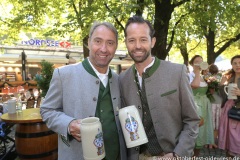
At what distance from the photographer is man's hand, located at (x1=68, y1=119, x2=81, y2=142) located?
149cm

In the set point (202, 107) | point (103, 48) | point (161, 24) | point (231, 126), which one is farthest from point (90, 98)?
point (161, 24)

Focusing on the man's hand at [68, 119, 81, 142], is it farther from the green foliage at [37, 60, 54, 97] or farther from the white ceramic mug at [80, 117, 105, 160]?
the green foliage at [37, 60, 54, 97]

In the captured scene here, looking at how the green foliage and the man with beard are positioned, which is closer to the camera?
the man with beard

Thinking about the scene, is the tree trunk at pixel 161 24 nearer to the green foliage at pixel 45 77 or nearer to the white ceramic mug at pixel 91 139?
the green foliage at pixel 45 77

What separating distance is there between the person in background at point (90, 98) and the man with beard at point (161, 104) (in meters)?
0.16

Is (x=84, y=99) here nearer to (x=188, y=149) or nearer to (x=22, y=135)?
(x=188, y=149)

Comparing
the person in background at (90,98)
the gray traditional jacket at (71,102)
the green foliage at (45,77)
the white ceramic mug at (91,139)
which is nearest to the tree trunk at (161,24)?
the green foliage at (45,77)

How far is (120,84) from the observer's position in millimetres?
1934

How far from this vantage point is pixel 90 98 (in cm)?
172

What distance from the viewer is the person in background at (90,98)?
67.5 inches

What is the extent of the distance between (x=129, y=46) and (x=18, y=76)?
17.1 meters

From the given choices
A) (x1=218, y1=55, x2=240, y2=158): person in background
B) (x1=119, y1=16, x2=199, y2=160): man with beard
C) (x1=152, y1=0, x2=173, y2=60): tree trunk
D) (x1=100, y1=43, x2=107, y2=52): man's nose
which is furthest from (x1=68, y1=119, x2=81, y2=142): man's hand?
(x1=152, y1=0, x2=173, y2=60): tree trunk

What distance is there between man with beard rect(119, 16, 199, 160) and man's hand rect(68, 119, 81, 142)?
0.48 metres

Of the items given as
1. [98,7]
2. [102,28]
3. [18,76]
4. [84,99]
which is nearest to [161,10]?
[98,7]
